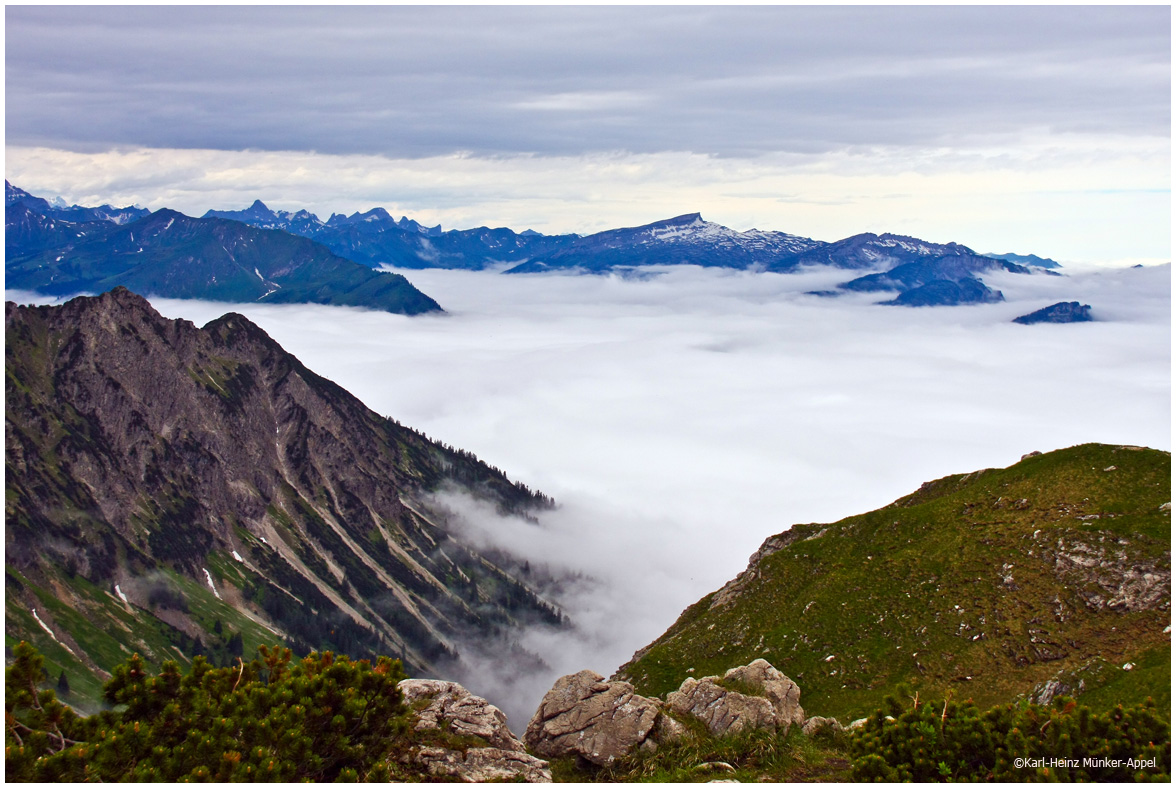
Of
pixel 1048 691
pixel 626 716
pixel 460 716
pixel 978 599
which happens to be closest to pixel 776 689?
pixel 626 716

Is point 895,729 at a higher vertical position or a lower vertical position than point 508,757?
higher

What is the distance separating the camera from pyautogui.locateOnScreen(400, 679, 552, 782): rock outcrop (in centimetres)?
3403

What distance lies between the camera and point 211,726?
28.9 metres

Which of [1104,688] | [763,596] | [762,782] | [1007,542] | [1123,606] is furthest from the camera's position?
[763,596]

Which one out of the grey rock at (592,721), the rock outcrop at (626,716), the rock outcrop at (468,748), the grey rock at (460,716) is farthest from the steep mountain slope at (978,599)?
the rock outcrop at (468,748)

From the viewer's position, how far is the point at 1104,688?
159ft

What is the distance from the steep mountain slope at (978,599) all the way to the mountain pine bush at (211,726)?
4172 centimetres

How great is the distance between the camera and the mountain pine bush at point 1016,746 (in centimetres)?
2816

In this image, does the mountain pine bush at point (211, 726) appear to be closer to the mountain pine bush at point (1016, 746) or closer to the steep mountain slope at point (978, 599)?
the mountain pine bush at point (1016, 746)

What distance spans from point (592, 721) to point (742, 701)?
878cm

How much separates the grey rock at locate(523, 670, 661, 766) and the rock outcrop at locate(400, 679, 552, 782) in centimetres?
227

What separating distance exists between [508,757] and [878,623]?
45.7 meters

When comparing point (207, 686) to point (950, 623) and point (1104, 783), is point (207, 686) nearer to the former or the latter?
point (1104, 783)

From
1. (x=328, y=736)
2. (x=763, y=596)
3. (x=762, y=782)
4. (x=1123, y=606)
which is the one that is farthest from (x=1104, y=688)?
(x=328, y=736)
